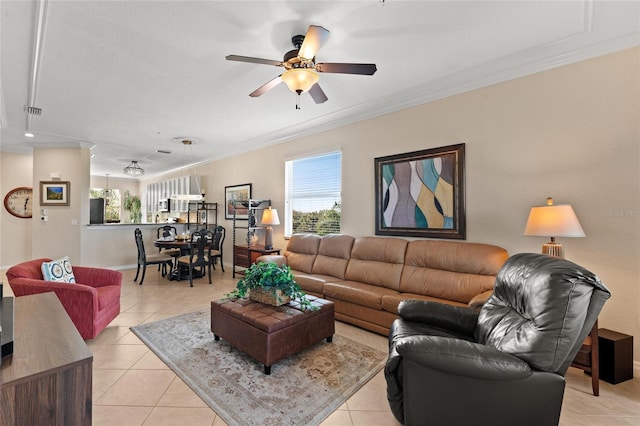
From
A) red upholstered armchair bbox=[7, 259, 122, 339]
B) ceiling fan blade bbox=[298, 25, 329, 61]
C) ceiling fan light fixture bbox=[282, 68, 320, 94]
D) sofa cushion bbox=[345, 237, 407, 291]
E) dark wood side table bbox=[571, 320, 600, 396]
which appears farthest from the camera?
sofa cushion bbox=[345, 237, 407, 291]

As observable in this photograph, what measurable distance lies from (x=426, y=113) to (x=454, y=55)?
87cm

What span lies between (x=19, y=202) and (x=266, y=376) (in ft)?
25.3

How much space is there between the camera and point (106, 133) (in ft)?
17.5

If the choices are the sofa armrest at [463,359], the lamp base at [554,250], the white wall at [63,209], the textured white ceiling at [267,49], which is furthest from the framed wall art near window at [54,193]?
the lamp base at [554,250]

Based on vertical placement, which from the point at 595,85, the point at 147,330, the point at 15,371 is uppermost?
the point at 595,85

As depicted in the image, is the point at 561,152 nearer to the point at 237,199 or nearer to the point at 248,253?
the point at 248,253

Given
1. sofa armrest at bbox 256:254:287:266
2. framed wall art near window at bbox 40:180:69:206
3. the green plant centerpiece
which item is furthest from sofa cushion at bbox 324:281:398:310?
framed wall art near window at bbox 40:180:69:206

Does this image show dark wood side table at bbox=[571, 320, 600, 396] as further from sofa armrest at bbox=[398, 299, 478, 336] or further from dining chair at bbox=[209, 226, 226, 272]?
dining chair at bbox=[209, 226, 226, 272]

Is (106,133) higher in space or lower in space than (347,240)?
higher

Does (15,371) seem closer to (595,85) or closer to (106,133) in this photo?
(595,85)

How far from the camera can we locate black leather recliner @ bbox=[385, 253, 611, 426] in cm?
142

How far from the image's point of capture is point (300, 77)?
231 cm

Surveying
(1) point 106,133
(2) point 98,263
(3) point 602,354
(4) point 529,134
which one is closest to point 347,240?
(4) point 529,134

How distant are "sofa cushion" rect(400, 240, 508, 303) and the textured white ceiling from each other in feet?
5.83
